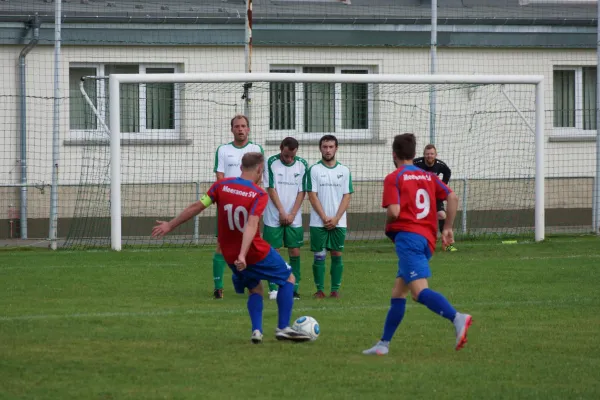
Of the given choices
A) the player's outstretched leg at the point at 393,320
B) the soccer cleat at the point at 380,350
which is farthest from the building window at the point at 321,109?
the soccer cleat at the point at 380,350

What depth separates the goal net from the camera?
19562mm

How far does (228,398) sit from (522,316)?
4.68m

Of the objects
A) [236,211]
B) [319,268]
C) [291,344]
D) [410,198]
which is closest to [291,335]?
[291,344]

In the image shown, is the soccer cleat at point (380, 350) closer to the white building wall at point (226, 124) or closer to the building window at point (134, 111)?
the white building wall at point (226, 124)

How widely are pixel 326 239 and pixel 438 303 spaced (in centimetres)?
420

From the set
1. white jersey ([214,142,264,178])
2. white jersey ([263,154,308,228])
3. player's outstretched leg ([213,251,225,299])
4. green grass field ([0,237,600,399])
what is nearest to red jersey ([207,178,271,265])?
green grass field ([0,237,600,399])

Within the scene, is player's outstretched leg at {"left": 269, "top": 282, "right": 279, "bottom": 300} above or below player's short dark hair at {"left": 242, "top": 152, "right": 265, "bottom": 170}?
below

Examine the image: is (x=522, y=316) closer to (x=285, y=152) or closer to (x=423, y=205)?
(x=423, y=205)

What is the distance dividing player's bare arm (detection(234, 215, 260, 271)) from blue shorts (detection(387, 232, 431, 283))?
3.96 ft

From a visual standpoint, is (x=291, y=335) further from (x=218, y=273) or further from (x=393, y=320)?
(x=218, y=273)

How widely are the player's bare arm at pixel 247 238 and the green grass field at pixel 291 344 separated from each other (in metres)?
0.70

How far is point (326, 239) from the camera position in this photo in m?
12.5

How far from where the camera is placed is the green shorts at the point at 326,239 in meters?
12.5

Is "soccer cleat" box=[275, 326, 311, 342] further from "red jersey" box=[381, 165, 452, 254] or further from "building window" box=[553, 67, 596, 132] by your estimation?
"building window" box=[553, 67, 596, 132]
